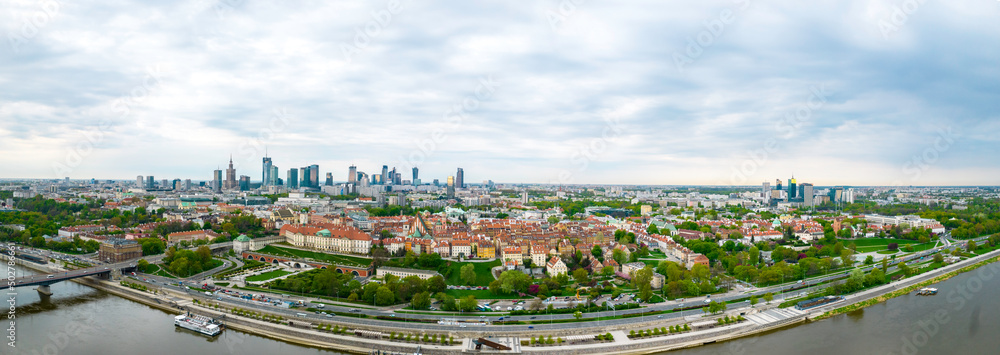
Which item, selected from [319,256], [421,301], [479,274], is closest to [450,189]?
[319,256]

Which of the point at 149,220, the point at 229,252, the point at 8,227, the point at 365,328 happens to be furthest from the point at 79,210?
the point at 365,328

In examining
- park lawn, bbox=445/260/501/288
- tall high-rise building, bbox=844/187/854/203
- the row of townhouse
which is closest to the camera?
park lawn, bbox=445/260/501/288

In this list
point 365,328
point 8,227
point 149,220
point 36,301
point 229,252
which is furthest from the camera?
point 149,220

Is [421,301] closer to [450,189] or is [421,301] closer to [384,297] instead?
[384,297]

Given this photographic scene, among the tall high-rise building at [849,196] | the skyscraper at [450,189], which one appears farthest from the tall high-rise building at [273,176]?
the tall high-rise building at [849,196]

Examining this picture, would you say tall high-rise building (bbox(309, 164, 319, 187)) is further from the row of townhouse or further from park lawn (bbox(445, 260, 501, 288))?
park lawn (bbox(445, 260, 501, 288))

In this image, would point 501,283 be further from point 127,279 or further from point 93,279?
point 93,279

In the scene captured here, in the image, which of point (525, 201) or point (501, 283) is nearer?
point (501, 283)

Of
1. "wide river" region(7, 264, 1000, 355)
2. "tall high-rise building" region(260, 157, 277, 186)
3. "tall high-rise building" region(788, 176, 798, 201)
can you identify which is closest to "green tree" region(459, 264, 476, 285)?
"wide river" region(7, 264, 1000, 355)
